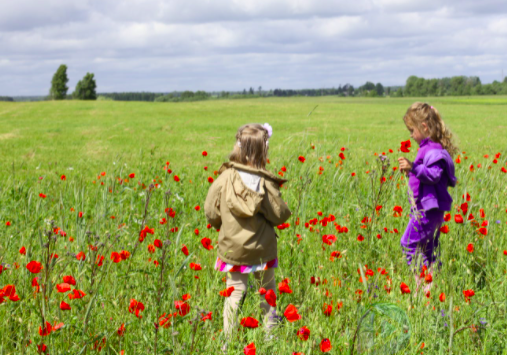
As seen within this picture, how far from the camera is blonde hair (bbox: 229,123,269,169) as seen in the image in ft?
8.15

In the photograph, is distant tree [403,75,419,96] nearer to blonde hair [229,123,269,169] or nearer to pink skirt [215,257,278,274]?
blonde hair [229,123,269,169]

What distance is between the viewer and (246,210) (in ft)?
7.75

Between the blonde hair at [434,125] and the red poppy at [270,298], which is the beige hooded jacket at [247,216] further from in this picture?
the blonde hair at [434,125]

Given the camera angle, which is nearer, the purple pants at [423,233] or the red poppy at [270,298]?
the red poppy at [270,298]

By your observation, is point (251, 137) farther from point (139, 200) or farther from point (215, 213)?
point (139, 200)

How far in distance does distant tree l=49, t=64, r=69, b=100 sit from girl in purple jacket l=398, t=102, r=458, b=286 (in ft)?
289

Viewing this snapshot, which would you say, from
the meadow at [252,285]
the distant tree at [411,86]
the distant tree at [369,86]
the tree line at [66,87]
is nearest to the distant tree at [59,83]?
the tree line at [66,87]

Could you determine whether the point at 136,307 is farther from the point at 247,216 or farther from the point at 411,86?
the point at 411,86

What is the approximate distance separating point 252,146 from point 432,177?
1.50m

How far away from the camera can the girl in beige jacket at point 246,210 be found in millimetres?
2414

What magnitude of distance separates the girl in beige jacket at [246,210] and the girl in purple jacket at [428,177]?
1.20 metres

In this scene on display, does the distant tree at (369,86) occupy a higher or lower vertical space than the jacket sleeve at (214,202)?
higher

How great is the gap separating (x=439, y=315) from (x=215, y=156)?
27.9ft

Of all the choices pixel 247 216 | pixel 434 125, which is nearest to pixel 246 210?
pixel 247 216
